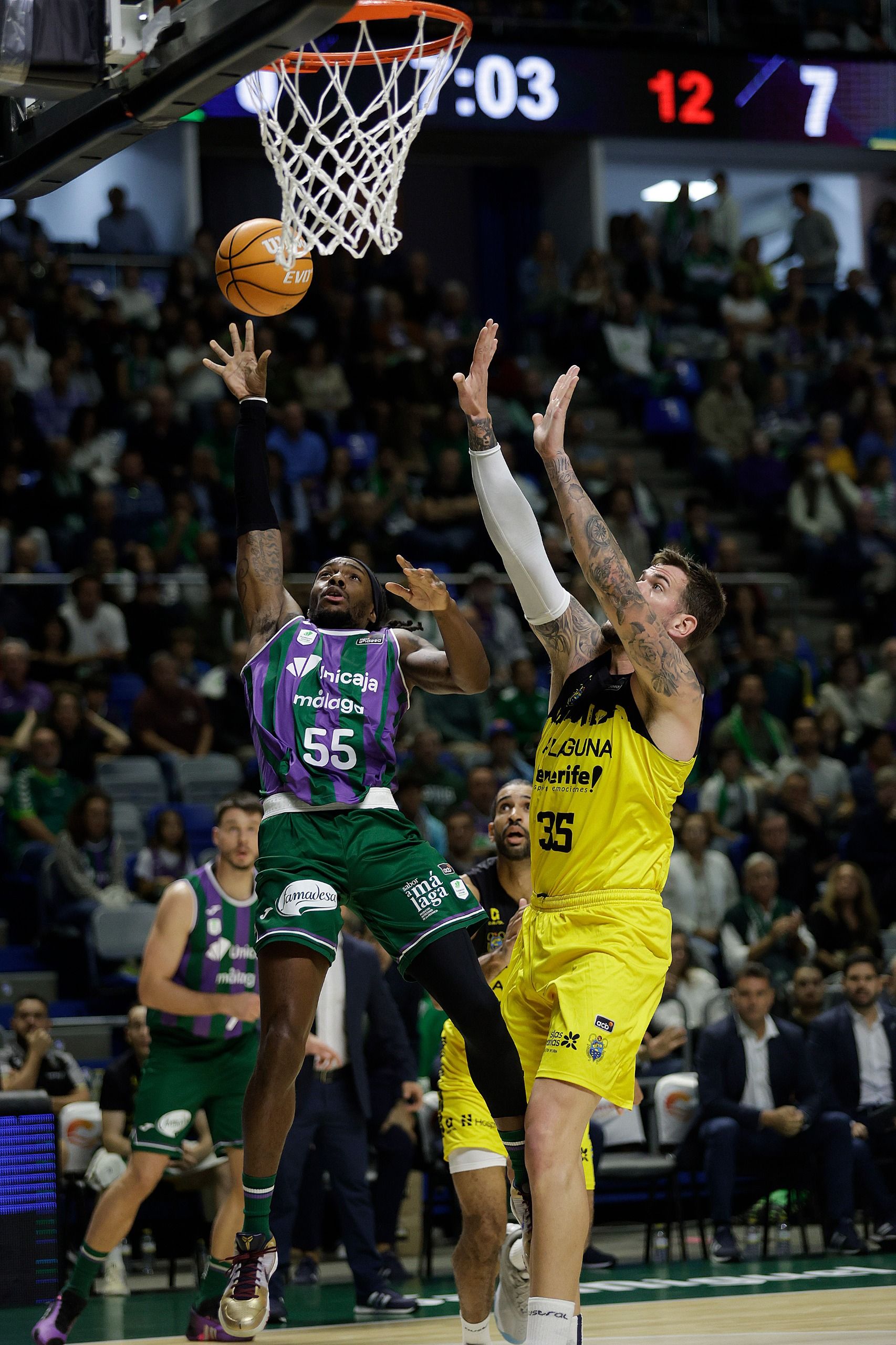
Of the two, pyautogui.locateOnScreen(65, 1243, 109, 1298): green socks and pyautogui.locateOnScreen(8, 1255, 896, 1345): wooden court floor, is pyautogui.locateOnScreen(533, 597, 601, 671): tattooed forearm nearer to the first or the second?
pyautogui.locateOnScreen(8, 1255, 896, 1345): wooden court floor

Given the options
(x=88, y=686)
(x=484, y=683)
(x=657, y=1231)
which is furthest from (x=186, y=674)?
(x=484, y=683)

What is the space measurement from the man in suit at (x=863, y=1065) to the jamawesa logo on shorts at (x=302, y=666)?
5778 millimetres

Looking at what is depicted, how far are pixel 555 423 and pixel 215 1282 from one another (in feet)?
11.3

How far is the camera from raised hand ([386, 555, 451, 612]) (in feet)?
18.2

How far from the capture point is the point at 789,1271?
891 cm

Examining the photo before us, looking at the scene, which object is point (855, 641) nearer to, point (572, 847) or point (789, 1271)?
point (789, 1271)

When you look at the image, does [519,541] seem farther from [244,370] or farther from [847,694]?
[847,694]

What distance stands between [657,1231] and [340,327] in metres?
9.57

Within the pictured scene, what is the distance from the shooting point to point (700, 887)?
1228 cm

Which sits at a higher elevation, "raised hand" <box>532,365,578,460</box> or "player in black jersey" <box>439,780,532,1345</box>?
"raised hand" <box>532,365,578,460</box>

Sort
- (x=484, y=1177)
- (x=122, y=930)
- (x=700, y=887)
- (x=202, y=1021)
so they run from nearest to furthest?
(x=484, y=1177)
(x=202, y=1021)
(x=122, y=930)
(x=700, y=887)

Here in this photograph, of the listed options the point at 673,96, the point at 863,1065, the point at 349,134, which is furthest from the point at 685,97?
the point at 349,134

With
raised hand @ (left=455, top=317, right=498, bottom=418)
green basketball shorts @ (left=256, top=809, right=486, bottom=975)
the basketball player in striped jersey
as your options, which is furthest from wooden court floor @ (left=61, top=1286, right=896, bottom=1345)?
raised hand @ (left=455, top=317, right=498, bottom=418)

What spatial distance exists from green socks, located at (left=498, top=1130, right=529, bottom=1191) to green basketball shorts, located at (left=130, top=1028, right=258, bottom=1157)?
6.76 ft
